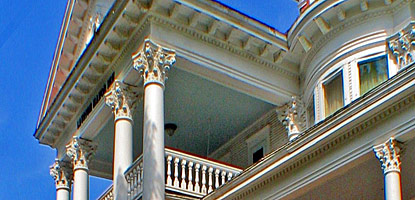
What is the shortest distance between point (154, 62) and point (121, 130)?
2.09m

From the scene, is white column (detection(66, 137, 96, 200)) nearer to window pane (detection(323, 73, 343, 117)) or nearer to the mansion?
the mansion

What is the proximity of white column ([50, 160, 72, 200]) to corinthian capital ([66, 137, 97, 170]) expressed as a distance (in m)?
1.76

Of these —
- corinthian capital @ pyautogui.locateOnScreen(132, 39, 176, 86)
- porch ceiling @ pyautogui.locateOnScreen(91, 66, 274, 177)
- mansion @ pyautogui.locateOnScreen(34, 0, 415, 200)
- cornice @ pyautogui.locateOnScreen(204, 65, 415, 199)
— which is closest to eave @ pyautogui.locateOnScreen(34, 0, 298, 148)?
mansion @ pyautogui.locateOnScreen(34, 0, 415, 200)

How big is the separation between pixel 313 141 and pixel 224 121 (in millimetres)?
9128

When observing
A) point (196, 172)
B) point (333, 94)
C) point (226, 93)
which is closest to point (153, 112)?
point (196, 172)

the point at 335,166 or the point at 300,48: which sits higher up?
the point at 300,48

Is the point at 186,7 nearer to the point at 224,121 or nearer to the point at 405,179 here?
the point at 224,121

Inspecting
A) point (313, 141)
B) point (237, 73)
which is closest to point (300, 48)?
point (237, 73)

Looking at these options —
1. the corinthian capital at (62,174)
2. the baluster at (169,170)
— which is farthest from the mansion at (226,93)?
the corinthian capital at (62,174)

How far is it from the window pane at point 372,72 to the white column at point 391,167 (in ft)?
19.7

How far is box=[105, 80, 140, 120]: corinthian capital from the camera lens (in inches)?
827

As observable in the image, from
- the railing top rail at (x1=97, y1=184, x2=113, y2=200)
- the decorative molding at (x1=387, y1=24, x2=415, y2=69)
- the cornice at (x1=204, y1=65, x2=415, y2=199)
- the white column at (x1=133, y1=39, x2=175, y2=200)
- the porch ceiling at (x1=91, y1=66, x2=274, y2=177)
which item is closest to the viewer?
the cornice at (x1=204, y1=65, x2=415, y2=199)

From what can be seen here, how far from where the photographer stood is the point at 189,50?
2052cm

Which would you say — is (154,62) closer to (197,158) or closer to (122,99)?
(122,99)
